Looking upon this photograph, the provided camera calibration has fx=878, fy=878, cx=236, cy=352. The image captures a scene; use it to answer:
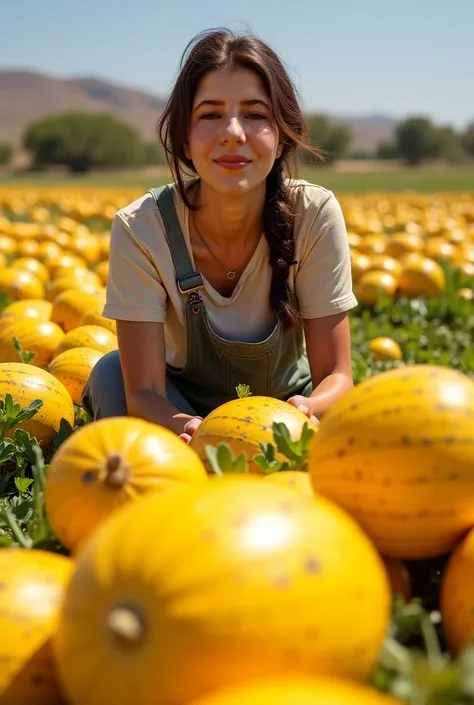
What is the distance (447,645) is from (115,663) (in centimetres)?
82

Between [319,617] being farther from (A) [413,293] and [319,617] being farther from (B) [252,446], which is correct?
(A) [413,293]

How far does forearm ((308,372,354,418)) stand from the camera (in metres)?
3.39

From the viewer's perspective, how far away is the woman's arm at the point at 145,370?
3393mm

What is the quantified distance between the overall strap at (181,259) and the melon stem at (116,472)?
1.73m

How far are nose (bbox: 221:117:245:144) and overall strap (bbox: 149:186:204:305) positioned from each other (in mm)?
441

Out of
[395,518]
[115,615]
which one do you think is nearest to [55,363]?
[395,518]

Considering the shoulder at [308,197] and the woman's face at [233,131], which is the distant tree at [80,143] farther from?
the woman's face at [233,131]

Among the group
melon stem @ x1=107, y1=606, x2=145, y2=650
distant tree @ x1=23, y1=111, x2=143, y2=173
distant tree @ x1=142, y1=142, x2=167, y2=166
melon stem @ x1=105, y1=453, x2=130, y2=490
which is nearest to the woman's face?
melon stem @ x1=105, y1=453, x2=130, y2=490

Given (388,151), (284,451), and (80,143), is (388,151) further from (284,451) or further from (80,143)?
(284,451)

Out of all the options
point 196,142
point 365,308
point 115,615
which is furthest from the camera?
point 365,308

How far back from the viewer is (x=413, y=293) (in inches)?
337

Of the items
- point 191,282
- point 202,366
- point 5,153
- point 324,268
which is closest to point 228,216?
point 191,282

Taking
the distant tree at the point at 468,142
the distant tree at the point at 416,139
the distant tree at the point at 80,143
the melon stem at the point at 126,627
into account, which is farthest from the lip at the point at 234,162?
the distant tree at the point at 468,142

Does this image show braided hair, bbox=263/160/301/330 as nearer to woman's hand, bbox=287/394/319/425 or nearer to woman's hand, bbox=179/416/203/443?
woman's hand, bbox=287/394/319/425
